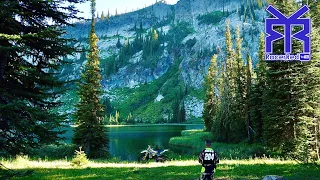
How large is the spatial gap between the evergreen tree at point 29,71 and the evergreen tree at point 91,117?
79.4ft

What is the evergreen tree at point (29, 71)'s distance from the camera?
412 inches

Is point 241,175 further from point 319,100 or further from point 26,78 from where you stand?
point 319,100

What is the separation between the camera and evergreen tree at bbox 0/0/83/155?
412 inches

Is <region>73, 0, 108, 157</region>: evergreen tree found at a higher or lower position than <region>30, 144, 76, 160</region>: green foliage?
higher

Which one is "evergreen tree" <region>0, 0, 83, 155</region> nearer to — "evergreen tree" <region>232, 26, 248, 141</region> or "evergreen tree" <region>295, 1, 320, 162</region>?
"evergreen tree" <region>295, 1, 320, 162</region>

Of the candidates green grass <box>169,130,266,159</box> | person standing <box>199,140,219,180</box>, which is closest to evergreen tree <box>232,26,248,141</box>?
green grass <box>169,130,266,159</box>

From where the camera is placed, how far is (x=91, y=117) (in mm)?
37125

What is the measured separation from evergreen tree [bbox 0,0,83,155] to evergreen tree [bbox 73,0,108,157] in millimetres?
24215

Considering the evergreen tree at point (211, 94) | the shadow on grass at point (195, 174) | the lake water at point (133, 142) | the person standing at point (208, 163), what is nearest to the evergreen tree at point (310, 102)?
the shadow on grass at point (195, 174)

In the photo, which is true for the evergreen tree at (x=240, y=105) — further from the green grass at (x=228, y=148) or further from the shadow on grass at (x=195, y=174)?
the shadow on grass at (x=195, y=174)

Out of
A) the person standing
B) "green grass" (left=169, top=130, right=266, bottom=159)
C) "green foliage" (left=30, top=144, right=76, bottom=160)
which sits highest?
the person standing

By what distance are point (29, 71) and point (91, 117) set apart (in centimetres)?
2662

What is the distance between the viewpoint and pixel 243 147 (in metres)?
46.9

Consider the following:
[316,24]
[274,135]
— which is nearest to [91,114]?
[274,135]
